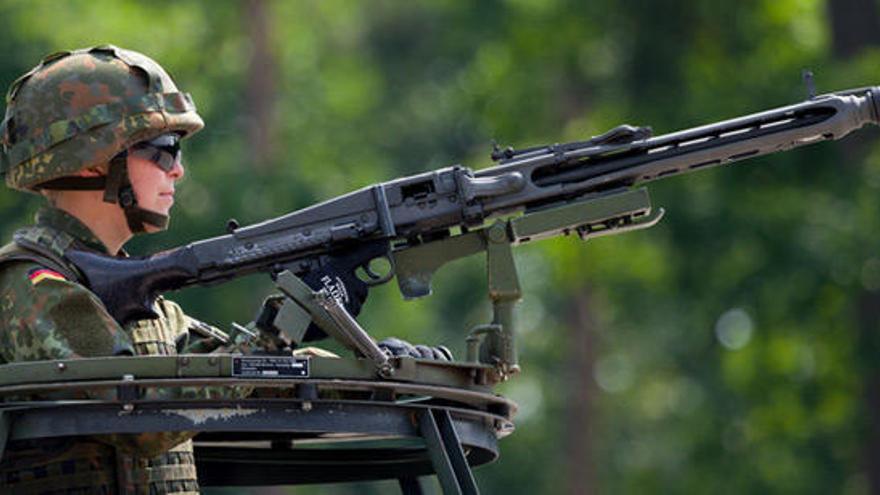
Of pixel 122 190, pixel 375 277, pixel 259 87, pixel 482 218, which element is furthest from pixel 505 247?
pixel 259 87

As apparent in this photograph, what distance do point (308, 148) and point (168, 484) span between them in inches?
1076

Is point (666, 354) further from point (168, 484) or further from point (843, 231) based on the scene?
point (168, 484)

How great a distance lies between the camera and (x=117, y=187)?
33.3ft

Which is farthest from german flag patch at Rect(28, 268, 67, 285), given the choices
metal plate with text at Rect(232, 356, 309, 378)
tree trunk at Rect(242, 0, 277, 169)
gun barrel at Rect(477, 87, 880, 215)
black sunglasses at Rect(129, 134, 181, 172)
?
tree trunk at Rect(242, 0, 277, 169)

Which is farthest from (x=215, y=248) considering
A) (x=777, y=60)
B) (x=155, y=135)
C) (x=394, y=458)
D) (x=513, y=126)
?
(x=513, y=126)

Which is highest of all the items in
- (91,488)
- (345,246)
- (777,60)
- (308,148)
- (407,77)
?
(407,77)

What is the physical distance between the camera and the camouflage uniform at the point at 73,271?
9.51 metres

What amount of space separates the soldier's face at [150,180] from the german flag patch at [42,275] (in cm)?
56

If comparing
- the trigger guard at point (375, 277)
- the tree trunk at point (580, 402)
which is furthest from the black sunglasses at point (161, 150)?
the tree trunk at point (580, 402)

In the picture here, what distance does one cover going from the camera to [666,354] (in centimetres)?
4225

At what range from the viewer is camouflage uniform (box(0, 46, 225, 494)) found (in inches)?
374

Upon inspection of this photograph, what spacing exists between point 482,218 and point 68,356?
1.75 m

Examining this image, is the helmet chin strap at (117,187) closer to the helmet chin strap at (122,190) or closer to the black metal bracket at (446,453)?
the helmet chin strap at (122,190)

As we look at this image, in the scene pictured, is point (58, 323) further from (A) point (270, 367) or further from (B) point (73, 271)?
(A) point (270, 367)
